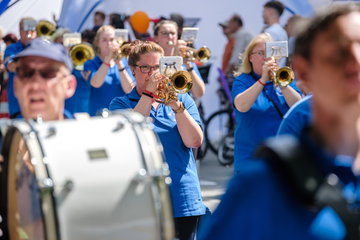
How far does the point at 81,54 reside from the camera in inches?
221

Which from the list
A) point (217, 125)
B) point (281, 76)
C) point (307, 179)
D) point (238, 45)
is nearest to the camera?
point (307, 179)

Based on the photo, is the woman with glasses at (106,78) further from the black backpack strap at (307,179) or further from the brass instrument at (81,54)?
the black backpack strap at (307,179)

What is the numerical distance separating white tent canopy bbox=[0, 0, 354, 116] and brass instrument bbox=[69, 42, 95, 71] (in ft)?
13.7

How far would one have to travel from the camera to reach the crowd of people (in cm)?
107

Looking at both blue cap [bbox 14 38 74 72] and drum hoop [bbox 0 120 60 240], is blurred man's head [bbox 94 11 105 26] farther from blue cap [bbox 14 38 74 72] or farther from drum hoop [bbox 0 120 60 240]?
drum hoop [bbox 0 120 60 240]

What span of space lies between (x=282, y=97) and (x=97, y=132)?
93.9 inches

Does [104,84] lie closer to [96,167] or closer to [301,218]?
[96,167]

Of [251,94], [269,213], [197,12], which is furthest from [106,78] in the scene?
[197,12]

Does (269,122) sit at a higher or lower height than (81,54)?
lower

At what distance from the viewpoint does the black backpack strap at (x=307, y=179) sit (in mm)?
1040

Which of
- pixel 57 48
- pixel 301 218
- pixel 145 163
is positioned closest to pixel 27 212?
pixel 145 163

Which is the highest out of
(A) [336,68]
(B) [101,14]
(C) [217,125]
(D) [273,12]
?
(B) [101,14]

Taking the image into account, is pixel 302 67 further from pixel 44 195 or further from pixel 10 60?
pixel 10 60

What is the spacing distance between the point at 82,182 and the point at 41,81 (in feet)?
1.67
